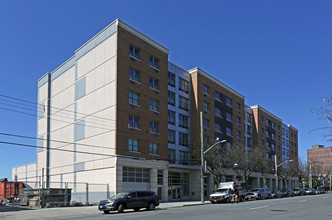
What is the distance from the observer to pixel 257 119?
75.3 meters

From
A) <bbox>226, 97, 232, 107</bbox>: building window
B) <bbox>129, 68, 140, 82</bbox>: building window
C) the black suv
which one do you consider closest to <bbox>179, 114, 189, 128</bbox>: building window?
<bbox>129, 68, 140, 82</bbox>: building window

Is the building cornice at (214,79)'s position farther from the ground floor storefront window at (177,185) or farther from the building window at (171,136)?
the ground floor storefront window at (177,185)

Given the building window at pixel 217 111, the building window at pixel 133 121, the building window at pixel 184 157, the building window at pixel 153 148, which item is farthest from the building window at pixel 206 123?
the building window at pixel 133 121

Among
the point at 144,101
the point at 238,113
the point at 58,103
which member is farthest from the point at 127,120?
the point at 238,113

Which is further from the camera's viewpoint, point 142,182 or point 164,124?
point 164,124

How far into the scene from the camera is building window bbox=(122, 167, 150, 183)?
3741cm

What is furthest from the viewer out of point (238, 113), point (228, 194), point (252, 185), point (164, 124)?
point (252, 185)

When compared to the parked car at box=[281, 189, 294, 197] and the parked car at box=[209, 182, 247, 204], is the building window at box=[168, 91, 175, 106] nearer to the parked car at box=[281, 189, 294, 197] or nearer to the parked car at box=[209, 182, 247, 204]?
the parked car at box=[209, 182, 247, 204]

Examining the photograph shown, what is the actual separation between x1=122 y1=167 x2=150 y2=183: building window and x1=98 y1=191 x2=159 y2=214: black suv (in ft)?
39.6

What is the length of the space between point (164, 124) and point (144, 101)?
462 centimetres

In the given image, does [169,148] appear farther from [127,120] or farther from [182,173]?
[127,120]

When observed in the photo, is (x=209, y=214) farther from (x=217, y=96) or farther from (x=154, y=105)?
(x=217, y=96)

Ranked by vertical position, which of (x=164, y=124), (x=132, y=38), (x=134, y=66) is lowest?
(x=164, y=124)

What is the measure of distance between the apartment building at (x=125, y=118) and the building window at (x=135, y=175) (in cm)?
11
